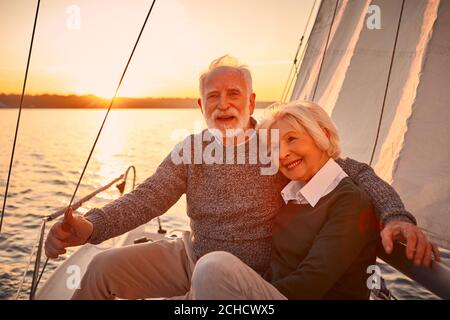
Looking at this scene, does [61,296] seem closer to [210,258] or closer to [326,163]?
[210,258]

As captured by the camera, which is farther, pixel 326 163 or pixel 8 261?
pixel 8 261

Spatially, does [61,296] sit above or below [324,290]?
below

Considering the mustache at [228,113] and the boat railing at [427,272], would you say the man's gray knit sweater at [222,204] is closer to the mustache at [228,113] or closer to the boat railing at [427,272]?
the mustache at [228,113]

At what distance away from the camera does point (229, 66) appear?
225 centimetres

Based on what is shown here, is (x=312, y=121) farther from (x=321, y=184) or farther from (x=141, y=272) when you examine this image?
(x=141, y=272)

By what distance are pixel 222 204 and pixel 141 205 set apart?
420 mm

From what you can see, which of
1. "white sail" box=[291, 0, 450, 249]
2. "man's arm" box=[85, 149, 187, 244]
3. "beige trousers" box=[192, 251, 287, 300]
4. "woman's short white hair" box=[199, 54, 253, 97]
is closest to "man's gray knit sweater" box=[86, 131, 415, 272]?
"man's arm" box=[85, 149, 187, 244]

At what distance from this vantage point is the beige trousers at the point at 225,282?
1.36m

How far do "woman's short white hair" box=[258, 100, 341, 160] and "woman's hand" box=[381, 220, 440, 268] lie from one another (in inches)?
19.4

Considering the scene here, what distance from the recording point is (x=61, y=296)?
2742mm

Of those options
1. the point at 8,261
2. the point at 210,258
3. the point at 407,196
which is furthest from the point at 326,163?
the point at 8,261

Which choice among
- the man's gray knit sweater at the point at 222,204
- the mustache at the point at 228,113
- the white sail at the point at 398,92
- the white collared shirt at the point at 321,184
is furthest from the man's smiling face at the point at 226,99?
the white sail at the point at 398,92

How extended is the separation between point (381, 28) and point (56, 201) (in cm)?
1198

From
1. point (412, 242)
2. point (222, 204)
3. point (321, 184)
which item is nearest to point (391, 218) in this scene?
point (412, 242)
